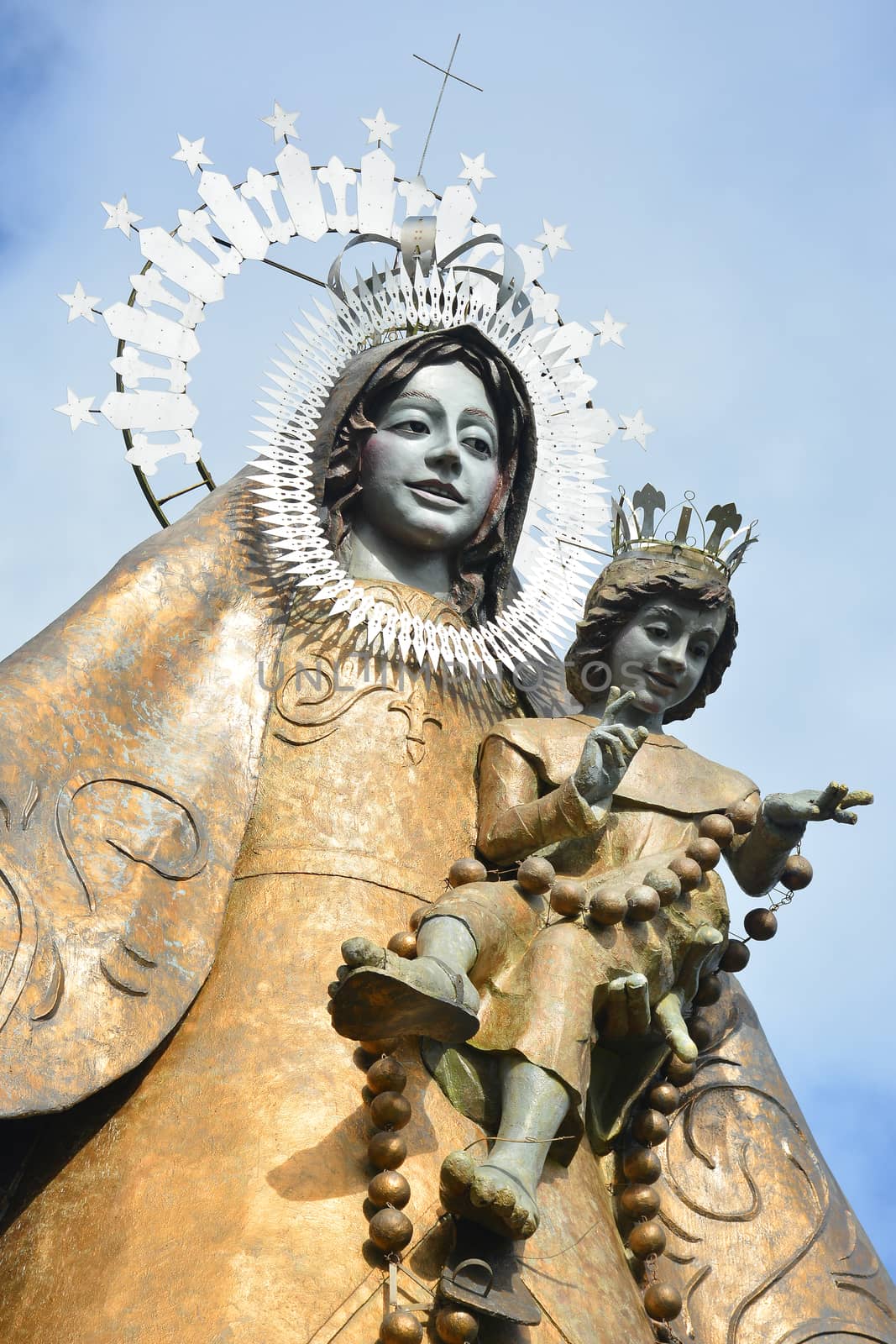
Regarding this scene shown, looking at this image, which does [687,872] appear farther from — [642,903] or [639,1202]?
[639,1202]

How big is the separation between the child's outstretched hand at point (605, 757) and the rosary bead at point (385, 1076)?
107 cm

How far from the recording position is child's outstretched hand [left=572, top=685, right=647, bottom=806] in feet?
21.1

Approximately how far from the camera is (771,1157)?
694 centimetres

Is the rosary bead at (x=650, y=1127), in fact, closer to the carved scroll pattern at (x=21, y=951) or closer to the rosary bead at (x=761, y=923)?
the rosary bead at (x=761, y=923)

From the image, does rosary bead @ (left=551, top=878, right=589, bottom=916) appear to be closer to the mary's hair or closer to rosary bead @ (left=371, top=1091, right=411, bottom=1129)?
rosary bead @ (left=371, top=1091, right=411, bottom=1129)

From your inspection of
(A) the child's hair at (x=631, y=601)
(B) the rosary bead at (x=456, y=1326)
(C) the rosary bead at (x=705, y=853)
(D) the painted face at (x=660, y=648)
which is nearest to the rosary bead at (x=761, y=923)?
(C) the rosary bead at (x=705, y=853)

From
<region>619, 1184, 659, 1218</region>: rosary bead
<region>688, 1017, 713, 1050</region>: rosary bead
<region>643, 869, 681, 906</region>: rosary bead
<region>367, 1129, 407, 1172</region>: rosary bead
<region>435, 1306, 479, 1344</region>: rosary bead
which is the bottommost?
<region>435, 1306, 479, 1344</region>: rosary bead

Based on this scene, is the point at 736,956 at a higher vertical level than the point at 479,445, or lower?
lower

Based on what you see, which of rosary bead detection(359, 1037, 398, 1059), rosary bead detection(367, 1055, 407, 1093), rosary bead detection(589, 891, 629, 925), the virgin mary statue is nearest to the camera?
the virgin mary statue

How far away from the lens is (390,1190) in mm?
5629

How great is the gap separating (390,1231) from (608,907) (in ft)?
4.09

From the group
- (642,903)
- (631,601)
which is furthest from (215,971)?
(631,601)

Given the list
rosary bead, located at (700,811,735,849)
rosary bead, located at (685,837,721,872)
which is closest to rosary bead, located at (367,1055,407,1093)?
rosary bead, located at (685,837,721,872)

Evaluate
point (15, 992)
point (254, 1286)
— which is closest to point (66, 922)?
point (15, 992)
